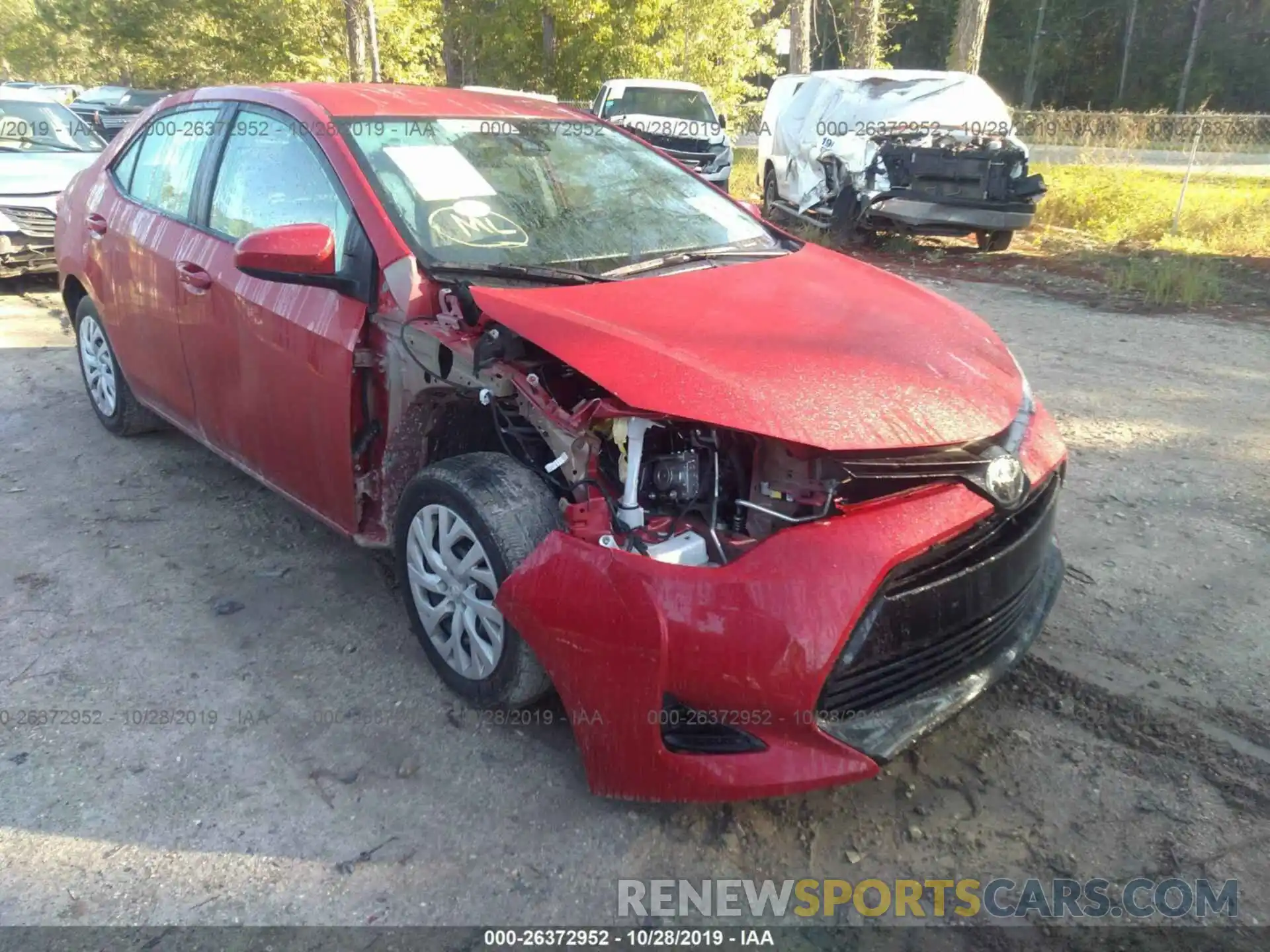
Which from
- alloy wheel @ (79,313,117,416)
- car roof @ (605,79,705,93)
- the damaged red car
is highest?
car roof @ (605,79,705,93)

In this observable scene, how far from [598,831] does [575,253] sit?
181 cm

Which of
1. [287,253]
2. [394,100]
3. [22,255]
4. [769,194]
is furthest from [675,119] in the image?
[287,253]

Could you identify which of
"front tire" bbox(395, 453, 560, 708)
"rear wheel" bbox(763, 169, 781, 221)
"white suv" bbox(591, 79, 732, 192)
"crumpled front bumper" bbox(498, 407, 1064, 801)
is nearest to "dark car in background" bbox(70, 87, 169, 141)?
"white suv" bbox(591, 79, 732, 192)

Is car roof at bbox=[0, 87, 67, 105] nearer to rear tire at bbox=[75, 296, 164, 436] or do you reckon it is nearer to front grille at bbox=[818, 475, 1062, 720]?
rear tire at bbox=[75, 296, 164, 436]

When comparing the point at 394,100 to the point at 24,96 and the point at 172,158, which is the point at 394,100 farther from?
the point at 24,96

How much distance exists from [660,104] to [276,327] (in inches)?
510

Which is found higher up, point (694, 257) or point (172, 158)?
point (172, 158)

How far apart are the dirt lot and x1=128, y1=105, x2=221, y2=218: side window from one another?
1.34 m

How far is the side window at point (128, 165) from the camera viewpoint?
443cm

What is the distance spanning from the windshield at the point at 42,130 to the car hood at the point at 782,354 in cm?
871

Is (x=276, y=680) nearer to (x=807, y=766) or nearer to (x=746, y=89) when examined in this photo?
(x=807, y=766)

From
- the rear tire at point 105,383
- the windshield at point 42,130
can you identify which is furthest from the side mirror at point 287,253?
the windshield at point 42,130

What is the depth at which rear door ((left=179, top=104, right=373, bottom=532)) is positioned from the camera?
3.06m

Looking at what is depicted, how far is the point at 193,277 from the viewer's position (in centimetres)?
365
